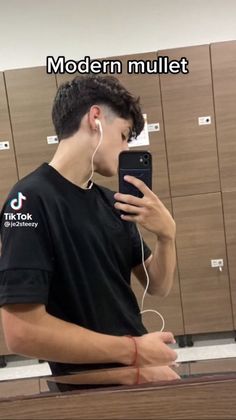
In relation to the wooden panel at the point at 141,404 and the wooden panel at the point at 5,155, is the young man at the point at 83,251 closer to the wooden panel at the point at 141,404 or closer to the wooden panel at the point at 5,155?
the wooden panel at the point at 141,404

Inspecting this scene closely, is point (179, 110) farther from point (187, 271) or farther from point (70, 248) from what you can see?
point (70, 248)

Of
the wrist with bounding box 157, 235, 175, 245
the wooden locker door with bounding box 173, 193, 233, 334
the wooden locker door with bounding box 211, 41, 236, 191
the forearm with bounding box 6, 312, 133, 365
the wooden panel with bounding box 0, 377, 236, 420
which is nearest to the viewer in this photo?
the wooden panel with bounding box 0, 377, 236, 420

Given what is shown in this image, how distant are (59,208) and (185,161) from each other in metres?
2.28

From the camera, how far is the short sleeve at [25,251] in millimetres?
705

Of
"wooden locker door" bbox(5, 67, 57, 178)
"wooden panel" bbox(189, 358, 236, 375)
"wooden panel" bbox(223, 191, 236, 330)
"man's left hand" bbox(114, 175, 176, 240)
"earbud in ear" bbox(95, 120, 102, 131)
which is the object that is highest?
"wooden locker door" bbox(5, 67, 57, 178)

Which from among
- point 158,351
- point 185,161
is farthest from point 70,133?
point 185,161

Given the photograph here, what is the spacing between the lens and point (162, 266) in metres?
1.05

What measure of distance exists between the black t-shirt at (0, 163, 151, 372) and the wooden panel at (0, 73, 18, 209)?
2194 mm

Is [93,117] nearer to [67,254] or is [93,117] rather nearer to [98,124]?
[98,124]

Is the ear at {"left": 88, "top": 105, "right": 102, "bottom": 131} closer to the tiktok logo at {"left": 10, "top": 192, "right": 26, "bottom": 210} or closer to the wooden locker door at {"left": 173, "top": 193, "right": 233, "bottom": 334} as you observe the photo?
the tiktok logo at {"left": 10, "top": 192, "right": 26, "bottom": 210}

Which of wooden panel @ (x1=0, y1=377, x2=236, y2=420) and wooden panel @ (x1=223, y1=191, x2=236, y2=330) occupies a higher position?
wooden panel @ (x1=0, y1=377, x2=236, y2=420)

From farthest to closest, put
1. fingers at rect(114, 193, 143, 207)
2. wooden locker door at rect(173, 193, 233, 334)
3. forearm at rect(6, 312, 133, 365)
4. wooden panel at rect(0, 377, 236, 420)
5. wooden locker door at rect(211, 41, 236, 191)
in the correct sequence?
wooden locker door at rect(173, 193, 233, 334)
wooden locker door at rect(211, 41, 236, 191)
fingers at rect(114, 193, 143, 207)
forearm at rect(6, 312, 133, 365)
wooden panel at rect(0, 377, 236, 420)

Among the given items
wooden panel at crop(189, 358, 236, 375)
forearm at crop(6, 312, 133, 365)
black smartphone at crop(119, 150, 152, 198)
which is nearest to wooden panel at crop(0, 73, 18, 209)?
black smartphone at crop(119, 150, 152, 198)

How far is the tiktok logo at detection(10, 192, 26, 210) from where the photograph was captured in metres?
0.77
